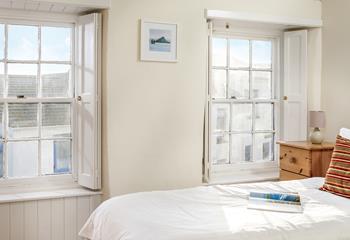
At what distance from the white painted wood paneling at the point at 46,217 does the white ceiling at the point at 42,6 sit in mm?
1607

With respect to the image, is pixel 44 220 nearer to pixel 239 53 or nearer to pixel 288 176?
pixel 288 176

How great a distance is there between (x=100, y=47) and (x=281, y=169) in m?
2.08

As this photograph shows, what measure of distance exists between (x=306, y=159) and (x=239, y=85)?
1.11 meters

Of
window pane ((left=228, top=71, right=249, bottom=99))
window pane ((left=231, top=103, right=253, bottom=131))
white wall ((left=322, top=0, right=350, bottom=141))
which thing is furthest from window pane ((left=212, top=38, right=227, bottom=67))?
white wall ((left=322, top=0, right=350, bottom=141))

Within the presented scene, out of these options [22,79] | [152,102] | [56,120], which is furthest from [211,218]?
[22,79]

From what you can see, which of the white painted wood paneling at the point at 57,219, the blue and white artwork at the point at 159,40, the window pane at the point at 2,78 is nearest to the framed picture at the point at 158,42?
the blue and white artwork at the point at 159,40

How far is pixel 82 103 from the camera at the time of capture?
141 inches

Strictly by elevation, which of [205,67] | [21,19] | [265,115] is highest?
[21,19]

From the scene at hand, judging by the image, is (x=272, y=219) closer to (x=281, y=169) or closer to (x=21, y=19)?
(x=281, y=169)

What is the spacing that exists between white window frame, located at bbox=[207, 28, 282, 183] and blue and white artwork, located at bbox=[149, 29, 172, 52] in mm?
448

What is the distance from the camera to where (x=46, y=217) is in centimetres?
338

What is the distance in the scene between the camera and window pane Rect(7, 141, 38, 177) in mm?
3498

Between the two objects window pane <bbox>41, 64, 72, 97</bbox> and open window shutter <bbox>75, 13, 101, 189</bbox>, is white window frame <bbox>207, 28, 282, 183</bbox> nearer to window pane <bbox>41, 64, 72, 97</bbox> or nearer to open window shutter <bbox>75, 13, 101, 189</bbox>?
open window shutter <bbox>75, 13, 101, 189</bbox>

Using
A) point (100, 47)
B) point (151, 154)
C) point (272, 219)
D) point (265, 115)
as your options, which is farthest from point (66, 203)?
point (265, 115)
